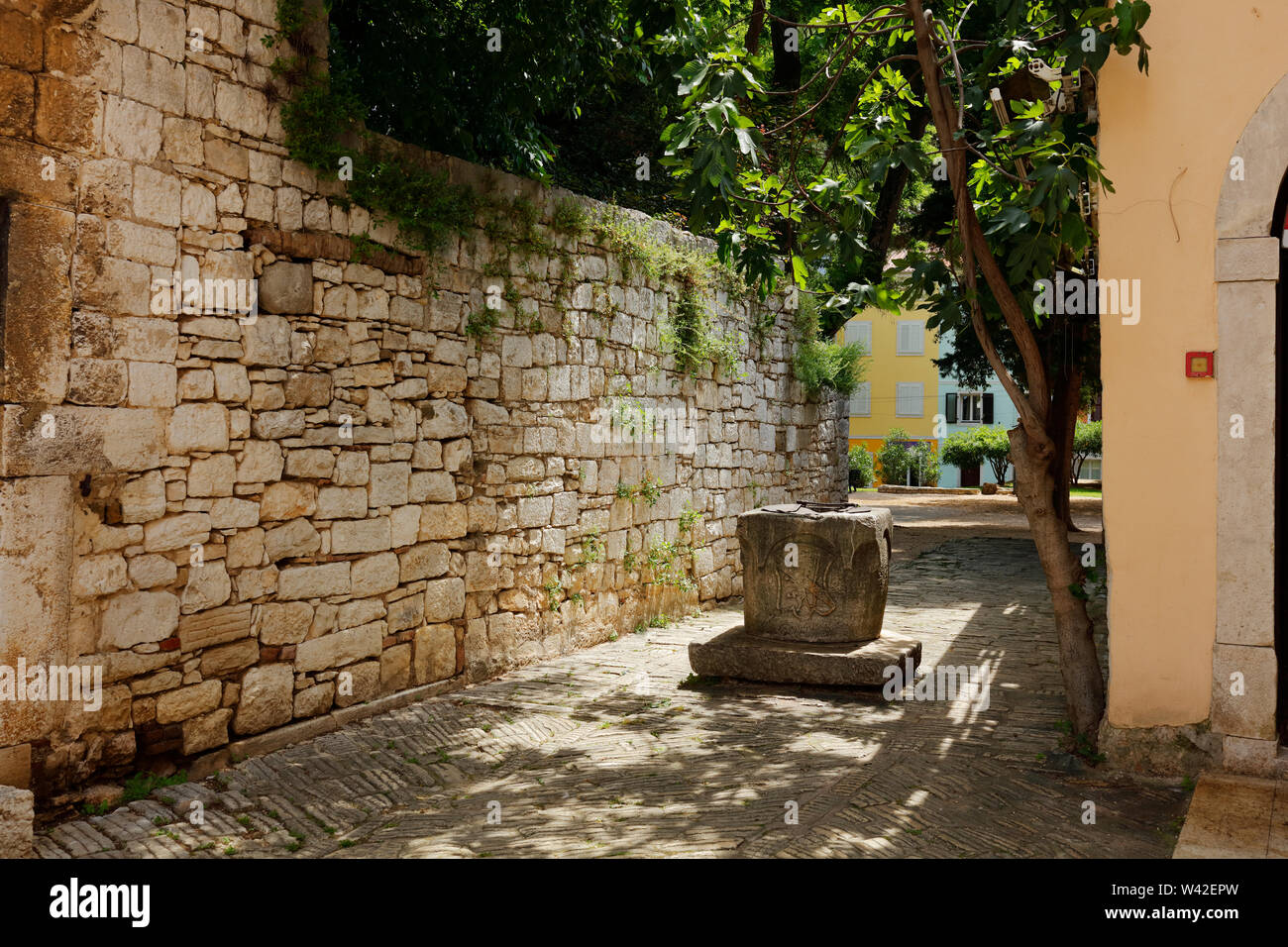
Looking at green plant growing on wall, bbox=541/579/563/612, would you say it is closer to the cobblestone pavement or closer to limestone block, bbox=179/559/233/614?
the cobblestone pavement

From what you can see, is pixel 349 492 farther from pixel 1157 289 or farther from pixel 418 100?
pixel 1157 289

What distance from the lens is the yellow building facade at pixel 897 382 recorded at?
33312mm

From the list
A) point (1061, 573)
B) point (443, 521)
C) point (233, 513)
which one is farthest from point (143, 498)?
point (1061, 573)

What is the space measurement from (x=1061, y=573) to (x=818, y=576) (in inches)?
71.0

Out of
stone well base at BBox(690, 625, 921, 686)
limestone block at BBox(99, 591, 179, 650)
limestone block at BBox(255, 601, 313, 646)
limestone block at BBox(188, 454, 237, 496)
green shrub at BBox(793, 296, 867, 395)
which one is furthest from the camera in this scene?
green shrub at BBox(793, 296, 867, 395)

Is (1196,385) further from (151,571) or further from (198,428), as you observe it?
(151,571)

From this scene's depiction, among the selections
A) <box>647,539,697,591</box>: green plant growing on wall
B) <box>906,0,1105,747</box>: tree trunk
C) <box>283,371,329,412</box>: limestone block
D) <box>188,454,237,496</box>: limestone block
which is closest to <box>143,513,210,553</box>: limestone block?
<box>188,454,237,496</box>: limestone block

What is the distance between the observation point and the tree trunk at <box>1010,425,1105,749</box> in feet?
17.3

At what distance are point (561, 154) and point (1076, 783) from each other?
9.77 metres

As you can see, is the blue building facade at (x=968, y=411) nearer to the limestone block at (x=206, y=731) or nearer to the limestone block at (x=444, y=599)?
the limestone block at (x=444, y=599)

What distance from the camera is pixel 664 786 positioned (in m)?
4.71

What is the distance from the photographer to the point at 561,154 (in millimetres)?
12336

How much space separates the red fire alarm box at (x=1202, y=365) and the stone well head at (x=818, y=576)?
2.56m

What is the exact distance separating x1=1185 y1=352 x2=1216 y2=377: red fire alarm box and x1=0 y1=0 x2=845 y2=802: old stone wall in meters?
4.09
